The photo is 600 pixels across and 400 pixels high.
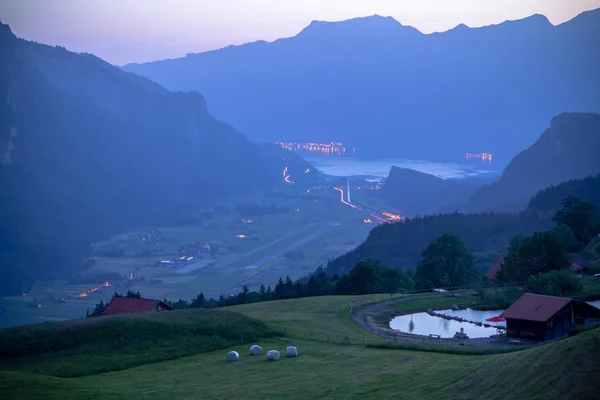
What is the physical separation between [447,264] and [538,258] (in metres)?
11.3

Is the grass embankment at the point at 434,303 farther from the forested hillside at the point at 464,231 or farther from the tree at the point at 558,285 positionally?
the forested hillside at the point at 464,231

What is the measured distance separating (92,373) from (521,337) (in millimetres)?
24385

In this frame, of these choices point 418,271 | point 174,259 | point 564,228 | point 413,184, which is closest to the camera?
point 418,271

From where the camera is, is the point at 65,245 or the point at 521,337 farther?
the point at 65,245

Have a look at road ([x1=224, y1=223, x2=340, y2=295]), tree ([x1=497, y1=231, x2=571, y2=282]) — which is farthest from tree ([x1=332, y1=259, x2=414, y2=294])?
road ([x1=224, y1=223, x2=340, y2=295])

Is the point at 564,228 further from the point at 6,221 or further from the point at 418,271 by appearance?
the point at 6,221

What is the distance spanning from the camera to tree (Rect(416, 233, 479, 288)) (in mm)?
74875

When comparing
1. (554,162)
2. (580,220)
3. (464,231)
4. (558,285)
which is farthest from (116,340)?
(554,162)

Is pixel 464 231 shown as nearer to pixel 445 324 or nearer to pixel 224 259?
pixel 224 259

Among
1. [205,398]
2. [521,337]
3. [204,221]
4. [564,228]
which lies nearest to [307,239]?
[204,221]

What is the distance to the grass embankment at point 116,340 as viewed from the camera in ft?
124

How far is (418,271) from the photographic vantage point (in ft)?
251

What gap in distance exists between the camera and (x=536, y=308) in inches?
1751

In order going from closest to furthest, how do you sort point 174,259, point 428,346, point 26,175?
point 428,346, point 174,259, point 26,175
